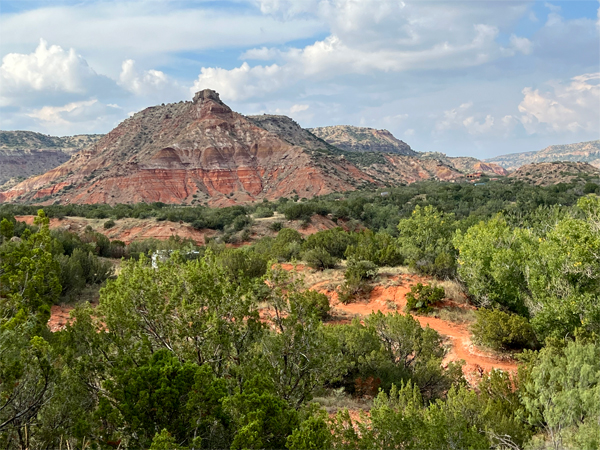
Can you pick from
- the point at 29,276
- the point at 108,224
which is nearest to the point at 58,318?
the point at 29,276

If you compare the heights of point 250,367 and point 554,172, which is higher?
point 554,172

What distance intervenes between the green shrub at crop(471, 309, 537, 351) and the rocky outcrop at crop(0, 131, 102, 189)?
129611 mm

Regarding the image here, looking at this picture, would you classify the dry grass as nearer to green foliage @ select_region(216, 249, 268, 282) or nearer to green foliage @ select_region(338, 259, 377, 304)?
green foliage @ select_region(338, 259, 377, 304)

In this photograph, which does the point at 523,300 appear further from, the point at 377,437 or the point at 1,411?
the point at 1,411

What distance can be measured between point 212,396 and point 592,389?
610 centimetres

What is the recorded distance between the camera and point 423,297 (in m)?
16.1

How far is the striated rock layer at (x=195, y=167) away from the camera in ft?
273

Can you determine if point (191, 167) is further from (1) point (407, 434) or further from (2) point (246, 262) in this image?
(1) point (407, 434)

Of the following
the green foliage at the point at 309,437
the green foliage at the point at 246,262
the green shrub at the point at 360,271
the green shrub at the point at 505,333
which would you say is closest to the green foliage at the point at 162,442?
the green foliage at the point at 309,437

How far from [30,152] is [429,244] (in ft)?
509

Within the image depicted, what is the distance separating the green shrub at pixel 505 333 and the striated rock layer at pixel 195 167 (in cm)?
6761

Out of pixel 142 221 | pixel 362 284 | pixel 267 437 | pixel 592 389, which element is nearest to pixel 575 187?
pixel 362 284

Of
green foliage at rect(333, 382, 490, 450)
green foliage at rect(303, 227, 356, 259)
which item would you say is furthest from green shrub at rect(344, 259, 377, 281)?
green foliage at rect(333, 382, 490, 450)

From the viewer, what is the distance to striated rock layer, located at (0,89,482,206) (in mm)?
83312
